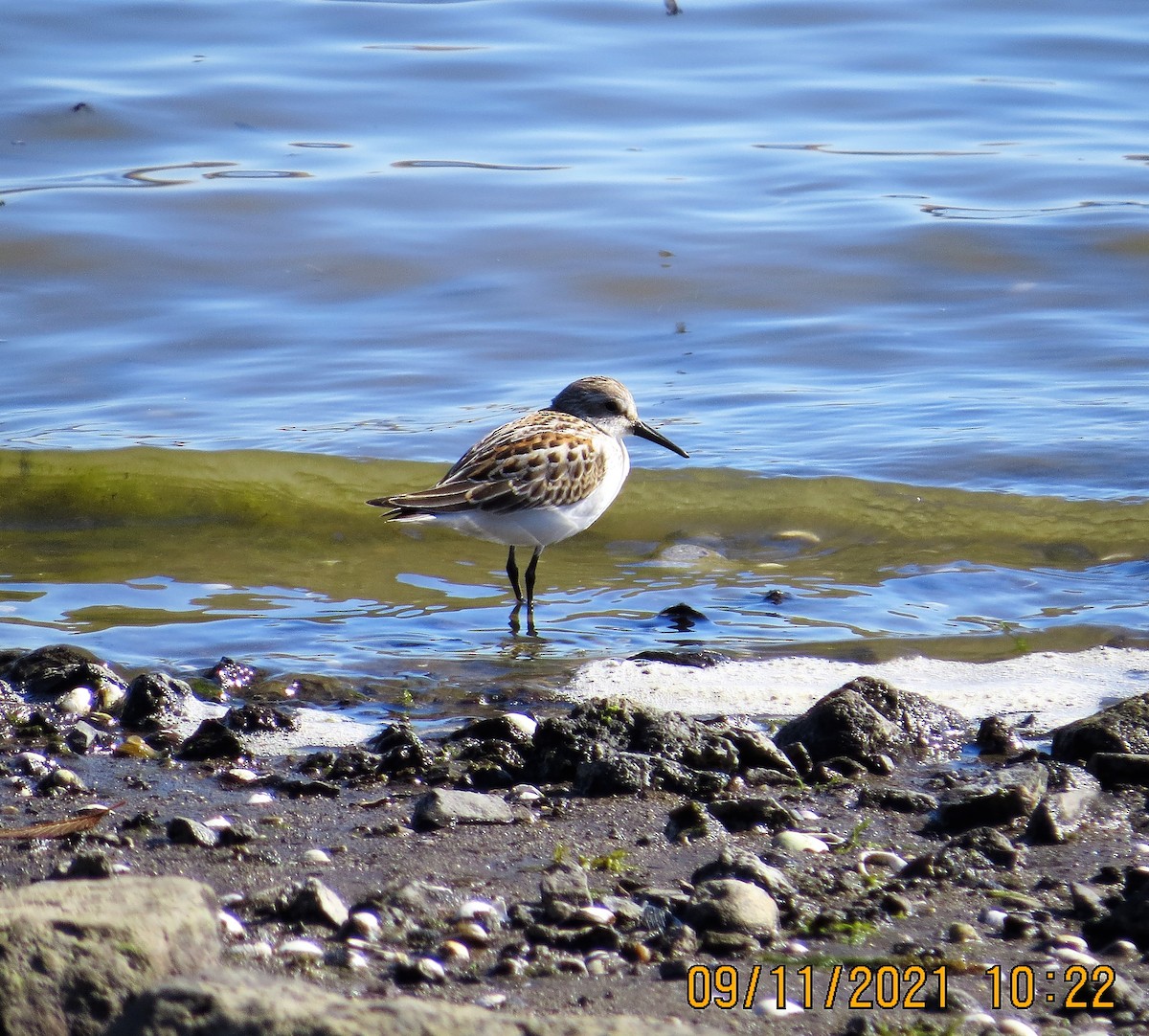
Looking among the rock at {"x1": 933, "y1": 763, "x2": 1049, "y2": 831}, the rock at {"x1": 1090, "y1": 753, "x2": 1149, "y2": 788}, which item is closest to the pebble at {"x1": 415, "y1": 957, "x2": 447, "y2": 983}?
the rock at {"x1": 933, "y1": 763, "x2": 1049, "y2": 831}

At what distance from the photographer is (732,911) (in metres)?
3.18

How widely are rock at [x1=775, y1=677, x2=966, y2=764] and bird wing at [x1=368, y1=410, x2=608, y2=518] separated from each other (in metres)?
2.29

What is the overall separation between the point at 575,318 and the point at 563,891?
770cm

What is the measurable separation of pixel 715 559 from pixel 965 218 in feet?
19.6

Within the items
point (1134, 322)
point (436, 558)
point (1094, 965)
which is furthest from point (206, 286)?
point (1094, 965)

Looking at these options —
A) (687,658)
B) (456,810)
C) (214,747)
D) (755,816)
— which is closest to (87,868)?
(456,810)

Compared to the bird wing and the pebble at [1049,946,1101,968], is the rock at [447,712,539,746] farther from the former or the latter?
the bird wing

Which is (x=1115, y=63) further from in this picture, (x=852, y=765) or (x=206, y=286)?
(x=852, y=765)

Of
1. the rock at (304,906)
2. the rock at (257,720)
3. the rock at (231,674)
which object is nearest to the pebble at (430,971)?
the rock at (304,906)

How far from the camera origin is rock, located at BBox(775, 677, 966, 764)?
171 inches

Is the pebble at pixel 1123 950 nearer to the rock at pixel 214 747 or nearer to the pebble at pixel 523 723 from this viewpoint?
the pebble at pixel 523 723

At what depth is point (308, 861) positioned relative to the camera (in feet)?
11.7
